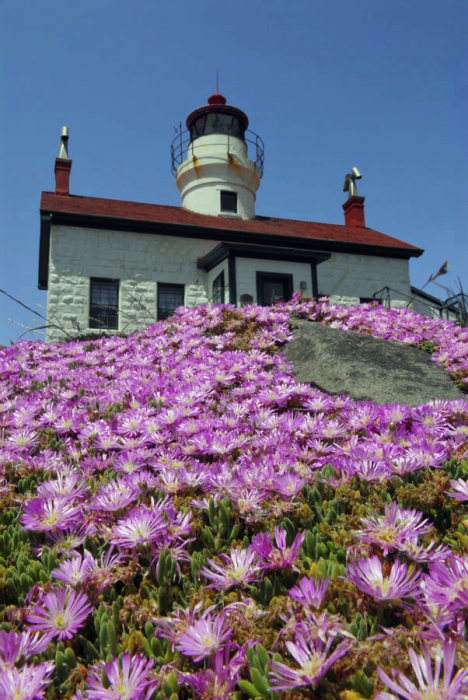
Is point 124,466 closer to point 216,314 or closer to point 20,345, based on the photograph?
point 216,314

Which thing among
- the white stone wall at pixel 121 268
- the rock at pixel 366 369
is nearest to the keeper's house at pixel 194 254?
the white stone wall at pixel 121 268

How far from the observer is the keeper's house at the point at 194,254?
19031 mm

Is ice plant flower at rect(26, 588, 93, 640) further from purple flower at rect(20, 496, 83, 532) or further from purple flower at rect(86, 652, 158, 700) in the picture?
purple flower at rect(20, 496, 83, 532)

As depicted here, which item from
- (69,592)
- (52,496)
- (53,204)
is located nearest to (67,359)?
(52,496)

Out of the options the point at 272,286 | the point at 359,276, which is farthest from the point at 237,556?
the point at 359,276

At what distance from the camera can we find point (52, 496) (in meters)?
1.83

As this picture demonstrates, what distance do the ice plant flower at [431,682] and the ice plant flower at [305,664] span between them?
0.12 metres

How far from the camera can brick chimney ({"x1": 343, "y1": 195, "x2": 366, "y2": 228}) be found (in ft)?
91.3

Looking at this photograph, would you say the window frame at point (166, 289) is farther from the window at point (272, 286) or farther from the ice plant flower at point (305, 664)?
the ice plant flower at point (305, 664)

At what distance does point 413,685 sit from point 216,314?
586 cm

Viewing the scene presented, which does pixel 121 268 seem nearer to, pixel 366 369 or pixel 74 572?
pixel 366 369

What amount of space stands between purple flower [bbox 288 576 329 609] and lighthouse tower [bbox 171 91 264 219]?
2338 cm

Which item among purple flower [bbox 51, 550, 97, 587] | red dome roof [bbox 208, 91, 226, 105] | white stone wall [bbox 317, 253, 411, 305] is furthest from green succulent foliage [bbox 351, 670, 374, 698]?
red dome roof [bbox 208, 91, 226, 105]

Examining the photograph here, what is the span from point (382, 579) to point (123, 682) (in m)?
0.60
